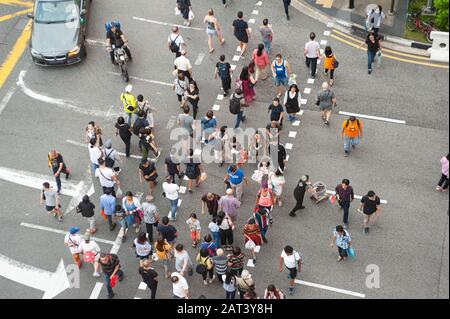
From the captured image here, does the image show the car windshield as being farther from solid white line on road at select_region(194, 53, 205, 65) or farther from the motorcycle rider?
solid white line on road at select_region(194, 53, 205, 65)

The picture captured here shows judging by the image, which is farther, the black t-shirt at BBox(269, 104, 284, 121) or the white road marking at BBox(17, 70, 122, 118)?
the white road marking at BBox(17, 70, 122, 118)

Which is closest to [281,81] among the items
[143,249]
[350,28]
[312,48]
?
[312,48]

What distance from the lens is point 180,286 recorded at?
884 inches

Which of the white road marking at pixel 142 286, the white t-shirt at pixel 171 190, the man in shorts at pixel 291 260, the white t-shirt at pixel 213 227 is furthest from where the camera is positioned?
the white t-shirt at pixel 171 190

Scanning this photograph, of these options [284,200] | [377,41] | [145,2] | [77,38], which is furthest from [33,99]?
[377,41]

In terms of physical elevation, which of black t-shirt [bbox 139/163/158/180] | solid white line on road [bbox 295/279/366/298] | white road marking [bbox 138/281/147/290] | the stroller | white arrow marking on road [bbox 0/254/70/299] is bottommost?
white arrow marking on road [bbox 0/254/70/299]

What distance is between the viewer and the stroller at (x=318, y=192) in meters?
26.1

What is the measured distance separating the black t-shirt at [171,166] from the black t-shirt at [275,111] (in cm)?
351

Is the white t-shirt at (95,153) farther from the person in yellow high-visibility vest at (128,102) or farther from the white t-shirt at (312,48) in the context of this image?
the white t-shirt at (312,48)

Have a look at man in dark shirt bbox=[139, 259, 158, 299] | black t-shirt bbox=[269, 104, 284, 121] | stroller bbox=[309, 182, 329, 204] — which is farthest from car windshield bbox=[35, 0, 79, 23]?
man in dark shirt bbox=[139, 259, 158, 299]

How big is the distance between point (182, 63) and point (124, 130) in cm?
345

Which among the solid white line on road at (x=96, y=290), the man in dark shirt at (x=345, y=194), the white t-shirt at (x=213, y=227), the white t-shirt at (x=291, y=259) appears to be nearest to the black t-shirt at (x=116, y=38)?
the white t-shirt at (x=213, y=227)

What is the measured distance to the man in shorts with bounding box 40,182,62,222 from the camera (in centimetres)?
2545

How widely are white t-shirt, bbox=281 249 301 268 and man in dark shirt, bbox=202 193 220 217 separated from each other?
2.58 m
